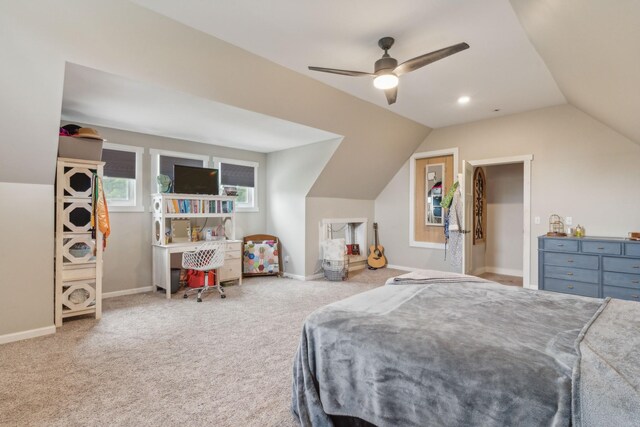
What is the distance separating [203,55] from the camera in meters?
2.99

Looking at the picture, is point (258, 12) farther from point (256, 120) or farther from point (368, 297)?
point (368, 297)

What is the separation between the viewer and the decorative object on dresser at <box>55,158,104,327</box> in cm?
346

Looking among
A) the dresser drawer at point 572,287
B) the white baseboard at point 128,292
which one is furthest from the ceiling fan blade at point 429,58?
the white baseboard at point 128,292

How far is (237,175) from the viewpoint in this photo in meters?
6.14

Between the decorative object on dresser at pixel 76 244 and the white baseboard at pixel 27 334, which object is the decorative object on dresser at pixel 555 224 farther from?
the white baseboard at pixel 27 334

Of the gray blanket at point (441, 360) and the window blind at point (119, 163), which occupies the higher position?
the window blind at point (119, 163)

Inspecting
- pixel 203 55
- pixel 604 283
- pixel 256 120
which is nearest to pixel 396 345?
pixel 203 55

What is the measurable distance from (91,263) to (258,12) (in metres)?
3.20

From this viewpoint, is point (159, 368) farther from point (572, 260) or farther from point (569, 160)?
point (569, 160)

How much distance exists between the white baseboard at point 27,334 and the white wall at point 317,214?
11.4 feet

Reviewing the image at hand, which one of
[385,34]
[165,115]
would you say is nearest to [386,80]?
[385,34]

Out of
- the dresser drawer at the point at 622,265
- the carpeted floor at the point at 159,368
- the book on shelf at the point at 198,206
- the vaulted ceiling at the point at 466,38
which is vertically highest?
the vaulted ceiling at the point at 466,38

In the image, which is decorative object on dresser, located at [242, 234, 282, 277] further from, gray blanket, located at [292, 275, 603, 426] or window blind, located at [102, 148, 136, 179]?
gray blanket, located at [292, 275, 603, 426]

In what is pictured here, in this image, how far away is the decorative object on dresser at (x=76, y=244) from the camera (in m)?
3.46
